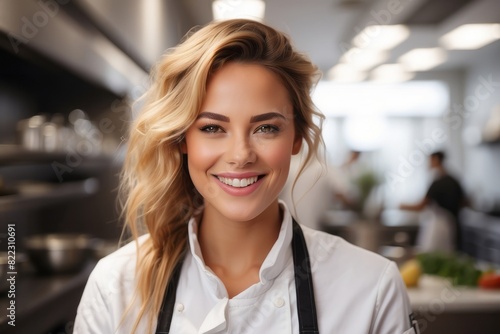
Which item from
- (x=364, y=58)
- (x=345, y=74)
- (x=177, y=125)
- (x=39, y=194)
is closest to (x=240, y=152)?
(x=177, y=125)

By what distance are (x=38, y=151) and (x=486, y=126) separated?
19.4 feet

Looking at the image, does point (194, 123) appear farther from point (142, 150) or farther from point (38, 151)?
point (38, 151)

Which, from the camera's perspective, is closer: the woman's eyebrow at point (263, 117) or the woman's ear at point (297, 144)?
the woman's eyebrow at point (263, 117)

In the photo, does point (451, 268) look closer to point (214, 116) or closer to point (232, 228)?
point (232, 228)

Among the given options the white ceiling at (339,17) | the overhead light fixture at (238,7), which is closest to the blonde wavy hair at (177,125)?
the overhead light fixture at (238,7)

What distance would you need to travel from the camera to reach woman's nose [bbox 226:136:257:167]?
124 cm

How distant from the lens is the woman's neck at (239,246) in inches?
55.1

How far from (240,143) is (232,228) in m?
0.24

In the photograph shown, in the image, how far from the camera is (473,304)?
270 centimetres

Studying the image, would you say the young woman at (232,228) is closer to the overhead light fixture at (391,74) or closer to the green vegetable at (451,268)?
the green vegetable at (451,268)

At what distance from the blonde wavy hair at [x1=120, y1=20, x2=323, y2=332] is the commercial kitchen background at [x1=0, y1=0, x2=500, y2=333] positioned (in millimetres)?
228

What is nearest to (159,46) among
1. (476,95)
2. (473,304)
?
(473,304)

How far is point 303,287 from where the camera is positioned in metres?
1.36

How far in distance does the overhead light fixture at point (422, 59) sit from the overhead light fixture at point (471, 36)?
0.83 feet
